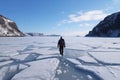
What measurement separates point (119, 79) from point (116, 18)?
170443 mm

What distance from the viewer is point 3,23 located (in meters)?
165

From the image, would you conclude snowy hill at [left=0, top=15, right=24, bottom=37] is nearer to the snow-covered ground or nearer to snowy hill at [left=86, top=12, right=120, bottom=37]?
snowy hill at [left=86, top=12, right=120, bottom=37]

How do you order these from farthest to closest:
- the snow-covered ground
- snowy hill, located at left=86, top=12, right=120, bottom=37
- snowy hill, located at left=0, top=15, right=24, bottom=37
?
snowy hill, located at left=86, top=12, right=120, bottom=37 → snowy hill, located at left=0, top=15, right=24, bottom=37 → the snow-covered ground

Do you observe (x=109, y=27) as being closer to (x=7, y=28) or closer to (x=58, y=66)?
(x=7, y=28)

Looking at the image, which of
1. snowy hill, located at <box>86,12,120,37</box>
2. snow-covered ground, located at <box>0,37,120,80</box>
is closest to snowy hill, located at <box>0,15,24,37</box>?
snowy hill, located at <box>86,12,120,37</box>

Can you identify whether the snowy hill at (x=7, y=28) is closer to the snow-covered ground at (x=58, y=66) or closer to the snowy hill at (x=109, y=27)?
the snowy hill at (x=109, y=27)

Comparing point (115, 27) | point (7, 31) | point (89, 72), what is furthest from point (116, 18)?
point (89, 72)

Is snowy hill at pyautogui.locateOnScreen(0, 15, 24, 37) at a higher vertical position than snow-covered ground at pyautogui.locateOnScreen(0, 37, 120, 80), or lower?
higher

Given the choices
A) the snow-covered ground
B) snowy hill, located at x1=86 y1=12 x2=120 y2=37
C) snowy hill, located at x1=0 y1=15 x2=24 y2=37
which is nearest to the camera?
the snow-covered ground

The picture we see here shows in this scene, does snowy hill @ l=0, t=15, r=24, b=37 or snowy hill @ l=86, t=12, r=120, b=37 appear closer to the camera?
snowy hill @ l=0, t=15, r=24, b=37

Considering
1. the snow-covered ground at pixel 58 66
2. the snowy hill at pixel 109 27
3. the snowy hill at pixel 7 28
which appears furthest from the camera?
the snowy hill at pixel 109 27

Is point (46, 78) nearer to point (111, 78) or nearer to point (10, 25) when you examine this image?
point (111, 78)

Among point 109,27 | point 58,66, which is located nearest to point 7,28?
point 109,27

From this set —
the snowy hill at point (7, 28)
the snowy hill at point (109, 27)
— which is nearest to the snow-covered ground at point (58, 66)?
the snowy hill at point (7, 28)
